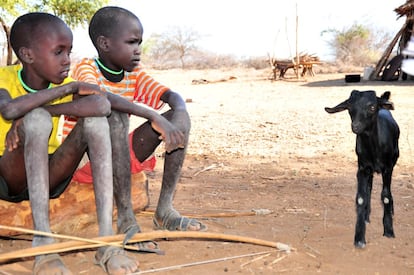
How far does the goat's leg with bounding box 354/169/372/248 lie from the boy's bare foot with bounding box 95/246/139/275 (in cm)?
130

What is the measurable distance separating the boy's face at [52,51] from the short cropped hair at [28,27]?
29 millimetres

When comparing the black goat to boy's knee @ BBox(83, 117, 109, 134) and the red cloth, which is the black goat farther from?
boy's knee @ BBox(83, 117, 109, 134)

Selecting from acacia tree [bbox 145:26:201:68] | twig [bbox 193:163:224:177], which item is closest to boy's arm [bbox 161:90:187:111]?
twig [bbox 193:163:224:177]

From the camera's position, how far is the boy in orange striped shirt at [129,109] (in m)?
3.04

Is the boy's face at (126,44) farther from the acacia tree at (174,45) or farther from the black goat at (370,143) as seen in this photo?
the acacia tree at (174,45)

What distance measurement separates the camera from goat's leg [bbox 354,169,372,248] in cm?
318

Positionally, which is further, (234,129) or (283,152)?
(234,129)

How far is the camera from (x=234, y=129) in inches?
348

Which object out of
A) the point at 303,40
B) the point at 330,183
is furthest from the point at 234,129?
the point at 303,40

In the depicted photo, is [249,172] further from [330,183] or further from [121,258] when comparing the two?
[121,258]

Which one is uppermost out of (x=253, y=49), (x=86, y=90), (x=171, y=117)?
(x=86, y=90)

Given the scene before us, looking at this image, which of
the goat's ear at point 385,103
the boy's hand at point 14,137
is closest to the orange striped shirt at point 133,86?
the boy's hand at point 14,137

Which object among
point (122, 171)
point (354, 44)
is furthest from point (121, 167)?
point (354, 44)

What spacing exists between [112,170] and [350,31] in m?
52.2
